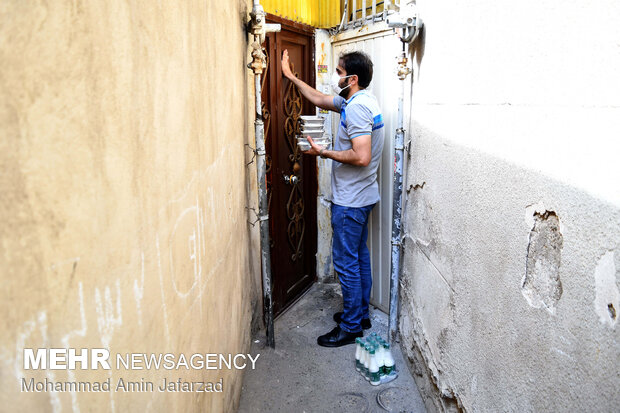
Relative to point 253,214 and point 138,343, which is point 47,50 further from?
point 253,214

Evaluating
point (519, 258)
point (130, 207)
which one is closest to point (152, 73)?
point (130, 207)

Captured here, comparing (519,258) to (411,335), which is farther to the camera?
(411,335)

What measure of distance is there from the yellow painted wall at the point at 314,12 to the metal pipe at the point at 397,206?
115 cm

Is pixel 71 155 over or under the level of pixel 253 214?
over

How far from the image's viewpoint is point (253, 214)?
350cm

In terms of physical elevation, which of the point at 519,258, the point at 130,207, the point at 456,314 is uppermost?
the point at 130,207

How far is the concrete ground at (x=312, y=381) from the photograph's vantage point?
296 centimetres

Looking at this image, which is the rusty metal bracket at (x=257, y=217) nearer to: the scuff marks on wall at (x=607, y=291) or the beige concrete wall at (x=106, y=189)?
the beige concrete wall at (x=106, y=189)

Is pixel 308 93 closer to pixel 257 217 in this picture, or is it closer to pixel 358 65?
pixel 358 65

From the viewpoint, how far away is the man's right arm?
3840mm

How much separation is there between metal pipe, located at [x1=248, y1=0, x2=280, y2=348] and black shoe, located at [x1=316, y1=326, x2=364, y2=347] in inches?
14.9

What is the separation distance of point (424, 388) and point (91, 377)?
233 centimetres

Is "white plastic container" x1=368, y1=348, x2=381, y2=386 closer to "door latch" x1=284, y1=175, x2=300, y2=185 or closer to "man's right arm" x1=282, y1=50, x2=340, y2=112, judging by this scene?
"door latch" x1=284, y1=175, x2=300, y2=185

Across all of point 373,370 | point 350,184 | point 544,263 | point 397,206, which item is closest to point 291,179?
point 350,184
